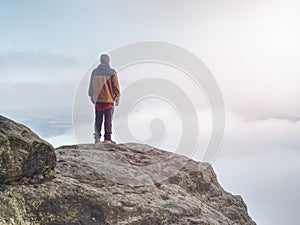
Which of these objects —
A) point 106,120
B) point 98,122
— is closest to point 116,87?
point 106,120

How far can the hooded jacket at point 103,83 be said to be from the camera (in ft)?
65.6

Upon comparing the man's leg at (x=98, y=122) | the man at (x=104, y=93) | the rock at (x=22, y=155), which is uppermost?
the man at (x=104, y=93)

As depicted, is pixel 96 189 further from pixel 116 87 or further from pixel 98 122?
pixel 116 87

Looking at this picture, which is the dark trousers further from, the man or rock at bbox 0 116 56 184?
rock at bbox 0 116 56 184

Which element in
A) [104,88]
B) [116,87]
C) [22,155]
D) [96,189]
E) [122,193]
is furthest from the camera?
[116,87]

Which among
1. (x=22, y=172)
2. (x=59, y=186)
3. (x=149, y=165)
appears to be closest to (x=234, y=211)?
(x=149, y=165)

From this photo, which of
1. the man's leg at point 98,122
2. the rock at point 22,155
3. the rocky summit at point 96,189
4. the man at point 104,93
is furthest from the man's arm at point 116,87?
the rock at point 22,155

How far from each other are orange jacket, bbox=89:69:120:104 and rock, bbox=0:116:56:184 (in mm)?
8088

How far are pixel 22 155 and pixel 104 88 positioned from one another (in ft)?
30.6

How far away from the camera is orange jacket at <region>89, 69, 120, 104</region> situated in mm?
20016

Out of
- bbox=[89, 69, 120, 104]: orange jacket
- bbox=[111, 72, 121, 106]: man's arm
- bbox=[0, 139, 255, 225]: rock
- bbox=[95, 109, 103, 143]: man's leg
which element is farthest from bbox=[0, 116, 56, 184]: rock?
bbox=[111, 72, 121, 106]: man's arm

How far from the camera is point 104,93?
20125 mm

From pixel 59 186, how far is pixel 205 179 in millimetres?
7870

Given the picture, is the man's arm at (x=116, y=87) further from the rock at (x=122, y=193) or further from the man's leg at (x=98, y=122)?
the rock at (x=122, y=193)
